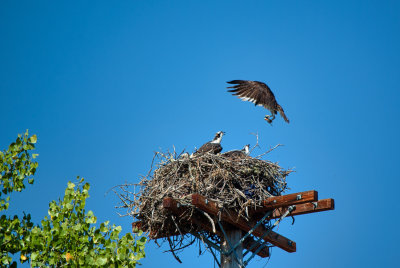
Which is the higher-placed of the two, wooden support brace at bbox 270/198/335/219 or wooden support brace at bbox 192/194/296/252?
wooden support brace at bbox 270/198/335/219

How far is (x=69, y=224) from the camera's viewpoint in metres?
8.33

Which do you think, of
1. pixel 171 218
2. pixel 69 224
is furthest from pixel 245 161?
pixel 69 224

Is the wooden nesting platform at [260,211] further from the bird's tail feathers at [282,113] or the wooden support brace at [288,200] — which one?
the bird's tail feathers at [282,113]

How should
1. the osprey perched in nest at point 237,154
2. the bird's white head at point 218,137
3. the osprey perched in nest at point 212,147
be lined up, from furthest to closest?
the bird's white head at point 218,137
the osprey perched in nest at point 212,147
the osprey perched in nest at point 237,154

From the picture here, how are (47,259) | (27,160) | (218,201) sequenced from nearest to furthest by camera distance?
(47,259)
(27,160)
(218,201)

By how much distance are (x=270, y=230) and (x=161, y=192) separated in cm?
173

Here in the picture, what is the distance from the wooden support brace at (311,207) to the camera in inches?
398

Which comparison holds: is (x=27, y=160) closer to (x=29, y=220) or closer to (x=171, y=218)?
(x=29, y=220)

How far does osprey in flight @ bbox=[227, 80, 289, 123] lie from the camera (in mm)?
13562

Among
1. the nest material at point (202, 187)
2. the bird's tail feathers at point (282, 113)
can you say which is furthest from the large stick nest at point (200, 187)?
the bird's tail feathers at point (282, 113)

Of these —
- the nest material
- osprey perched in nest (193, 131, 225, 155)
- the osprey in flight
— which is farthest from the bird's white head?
the nest material

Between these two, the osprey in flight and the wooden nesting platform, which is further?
the osprey in flight

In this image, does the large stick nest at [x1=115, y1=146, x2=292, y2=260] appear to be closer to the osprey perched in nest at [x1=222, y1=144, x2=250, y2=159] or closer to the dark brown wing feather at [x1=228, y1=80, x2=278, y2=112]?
the osprey perched in nest at [x1=222, y1=144, x2=250, y2=159]

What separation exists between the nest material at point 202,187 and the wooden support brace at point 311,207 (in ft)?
1.03
